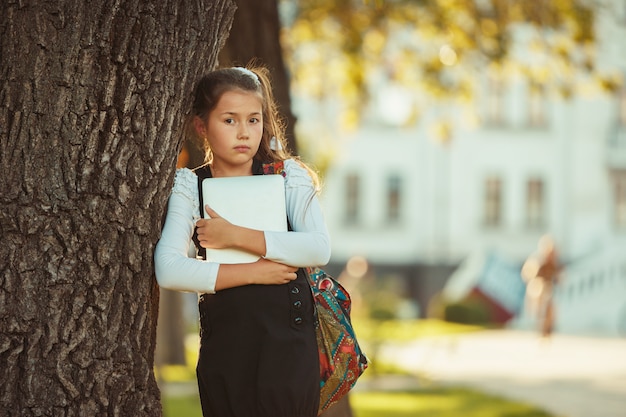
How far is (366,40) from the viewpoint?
1744 cm

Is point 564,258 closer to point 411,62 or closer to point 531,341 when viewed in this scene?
point 531,341

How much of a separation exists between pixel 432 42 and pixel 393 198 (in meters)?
25.0

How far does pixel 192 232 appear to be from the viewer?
3.97 meters

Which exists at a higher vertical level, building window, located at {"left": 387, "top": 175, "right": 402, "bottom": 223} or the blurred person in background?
building window, located at {"left": 387, "top": 175, "right": 402, "bottom": 223}

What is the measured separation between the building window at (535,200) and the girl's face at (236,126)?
38.6 meters

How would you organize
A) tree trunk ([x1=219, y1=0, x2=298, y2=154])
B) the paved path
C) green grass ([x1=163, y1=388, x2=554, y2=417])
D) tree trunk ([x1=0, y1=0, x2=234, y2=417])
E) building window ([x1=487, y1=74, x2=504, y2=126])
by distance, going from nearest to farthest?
tree trunk ([x1=0, y1=0, x2=234, y2=417]) < tree trunk ([x1=219, y1=0, x2=298, y2=154]) < green grass ([x1=163, y1=388, x2=554, y2=417]) < the paved path < building window ([x1=487, y1=74, x2=504, y2=126])

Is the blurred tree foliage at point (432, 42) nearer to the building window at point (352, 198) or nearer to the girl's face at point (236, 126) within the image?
the girl's face at point (236, 126)

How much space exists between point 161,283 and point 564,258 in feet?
126

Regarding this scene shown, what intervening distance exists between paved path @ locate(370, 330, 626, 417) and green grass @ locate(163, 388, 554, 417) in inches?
14.0

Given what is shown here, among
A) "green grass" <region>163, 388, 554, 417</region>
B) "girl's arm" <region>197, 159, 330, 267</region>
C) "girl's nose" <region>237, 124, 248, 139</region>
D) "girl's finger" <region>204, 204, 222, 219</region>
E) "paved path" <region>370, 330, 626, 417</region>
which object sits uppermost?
"girl's nose" <region>237, 124, 248, 139</region>

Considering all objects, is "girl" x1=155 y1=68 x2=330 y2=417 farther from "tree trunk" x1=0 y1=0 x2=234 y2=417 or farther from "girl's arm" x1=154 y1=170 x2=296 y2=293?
"tree trunk" x1=0 y1=0 x2=234 y2=417

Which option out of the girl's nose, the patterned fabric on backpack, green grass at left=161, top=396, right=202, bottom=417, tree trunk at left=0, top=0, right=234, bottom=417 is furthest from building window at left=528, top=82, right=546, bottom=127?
tree trunk at left=0, top=0, right=234, bottom=417

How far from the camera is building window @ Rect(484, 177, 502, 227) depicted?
41906mm

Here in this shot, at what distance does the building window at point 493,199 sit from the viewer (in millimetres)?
41906
